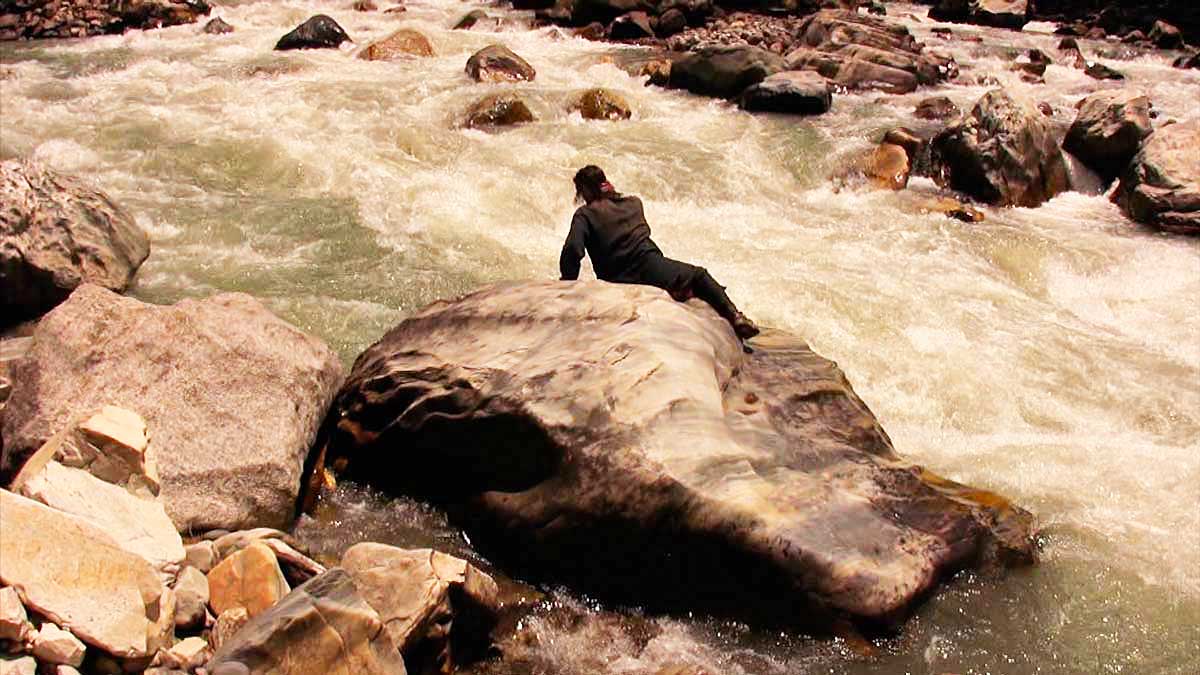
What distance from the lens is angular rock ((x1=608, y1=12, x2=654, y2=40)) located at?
2120 cm

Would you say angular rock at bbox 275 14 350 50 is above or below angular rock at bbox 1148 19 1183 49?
below

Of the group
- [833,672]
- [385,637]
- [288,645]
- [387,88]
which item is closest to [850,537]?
[833,672]

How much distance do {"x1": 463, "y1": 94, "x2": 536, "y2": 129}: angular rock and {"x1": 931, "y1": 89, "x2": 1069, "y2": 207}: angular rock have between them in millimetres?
5550

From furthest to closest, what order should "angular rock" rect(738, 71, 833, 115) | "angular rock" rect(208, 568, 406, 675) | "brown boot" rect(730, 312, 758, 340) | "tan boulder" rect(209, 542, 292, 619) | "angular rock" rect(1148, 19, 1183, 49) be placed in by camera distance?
1. "angular rock" rect(1148, 19, 1183, 49)
2. "angular rock" rect(738, 71, 833, 115)
3. "brown boot" rect(730, 312, 758, 340)
4. "tan boulder" rect(209, 542, 292, 619)
5. "angular rock" rect(208, 568, 406, 675)

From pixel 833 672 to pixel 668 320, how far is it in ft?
7.16

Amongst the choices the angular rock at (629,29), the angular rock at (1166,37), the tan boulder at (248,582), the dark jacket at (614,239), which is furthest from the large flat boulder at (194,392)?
the angular rock at (1166,37)

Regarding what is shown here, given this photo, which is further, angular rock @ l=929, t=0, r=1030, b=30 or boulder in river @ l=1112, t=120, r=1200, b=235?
angular rock @ l=929, t=0, r=1030, b=30

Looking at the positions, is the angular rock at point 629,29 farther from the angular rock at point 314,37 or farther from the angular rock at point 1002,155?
the angular rock at point 1002,155

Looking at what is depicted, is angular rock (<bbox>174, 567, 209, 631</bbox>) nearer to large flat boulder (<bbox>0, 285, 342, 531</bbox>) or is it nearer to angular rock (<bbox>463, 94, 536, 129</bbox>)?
large flat boulder (<bbox>0, 285, 342, 531</bbox>)

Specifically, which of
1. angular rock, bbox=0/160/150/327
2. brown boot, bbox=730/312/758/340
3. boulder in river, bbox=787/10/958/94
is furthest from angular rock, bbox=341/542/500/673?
boulder in river, bbox=787/10/958/94

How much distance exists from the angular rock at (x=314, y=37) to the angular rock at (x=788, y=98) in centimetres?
796

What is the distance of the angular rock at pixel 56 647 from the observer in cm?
Answer: 296

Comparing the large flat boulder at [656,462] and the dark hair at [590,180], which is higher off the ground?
the dark hair at [590,180]

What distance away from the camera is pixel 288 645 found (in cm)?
341
